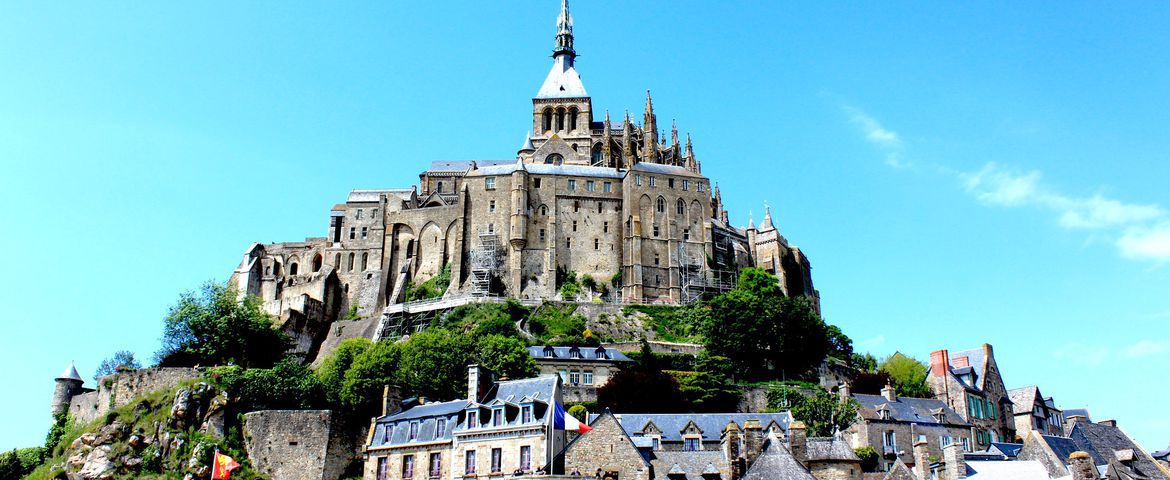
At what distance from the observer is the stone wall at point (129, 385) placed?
6144cm

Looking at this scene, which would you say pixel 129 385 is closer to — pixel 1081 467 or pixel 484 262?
pixel 484 262

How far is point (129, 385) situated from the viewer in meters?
61.9

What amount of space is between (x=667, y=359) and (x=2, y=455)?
1585 inches

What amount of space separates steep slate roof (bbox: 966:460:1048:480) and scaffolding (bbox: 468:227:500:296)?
51.9 metres

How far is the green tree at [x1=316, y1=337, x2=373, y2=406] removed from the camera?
189 feet

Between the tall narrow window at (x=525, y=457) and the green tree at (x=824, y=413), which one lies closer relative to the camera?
the tall narrow window at (x=525, y=457)

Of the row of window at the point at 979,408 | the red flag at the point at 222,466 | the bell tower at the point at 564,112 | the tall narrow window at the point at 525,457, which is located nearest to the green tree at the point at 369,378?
the red flag at the point at 222,466

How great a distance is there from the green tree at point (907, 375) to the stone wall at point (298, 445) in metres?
34.2

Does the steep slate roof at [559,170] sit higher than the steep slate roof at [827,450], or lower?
higher

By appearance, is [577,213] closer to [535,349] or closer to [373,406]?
[535,349]

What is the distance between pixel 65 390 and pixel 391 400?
26.5 meters

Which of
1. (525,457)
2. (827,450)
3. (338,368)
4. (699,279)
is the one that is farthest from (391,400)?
(699,279)

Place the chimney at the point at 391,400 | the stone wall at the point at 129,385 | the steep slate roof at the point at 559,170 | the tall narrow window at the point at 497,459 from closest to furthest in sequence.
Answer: the tall narrow window at the point at 497,459 → the chimney at the point at 391,400 → the stone wall at the point at 129,385 → the steep slate roof at the point at 559,170

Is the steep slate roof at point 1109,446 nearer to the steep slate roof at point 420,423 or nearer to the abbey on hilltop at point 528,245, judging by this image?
the steep slate roof at point 420,423
